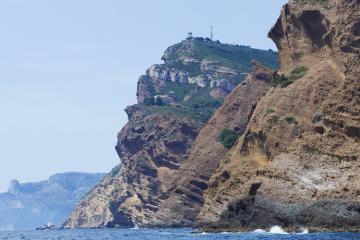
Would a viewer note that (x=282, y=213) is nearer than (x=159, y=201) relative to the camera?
Yes

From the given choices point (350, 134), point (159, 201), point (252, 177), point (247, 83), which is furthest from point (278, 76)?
point (159, 201)

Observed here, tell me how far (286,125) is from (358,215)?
2891 cm

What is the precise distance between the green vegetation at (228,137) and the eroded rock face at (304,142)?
1413 inches

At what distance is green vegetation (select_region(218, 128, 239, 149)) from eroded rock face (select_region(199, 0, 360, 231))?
3589 centimetres

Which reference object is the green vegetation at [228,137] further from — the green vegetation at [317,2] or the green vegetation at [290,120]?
the green vegetation at [290,120]

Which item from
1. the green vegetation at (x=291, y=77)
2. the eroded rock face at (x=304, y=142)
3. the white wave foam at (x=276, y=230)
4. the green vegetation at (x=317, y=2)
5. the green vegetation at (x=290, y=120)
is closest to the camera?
the eroded rock face at (x=304, y=142)

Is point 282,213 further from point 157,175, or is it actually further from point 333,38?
point 157,175

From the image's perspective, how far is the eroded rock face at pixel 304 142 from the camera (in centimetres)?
10262

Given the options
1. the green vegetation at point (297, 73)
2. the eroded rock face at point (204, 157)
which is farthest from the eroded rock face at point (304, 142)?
the eroded rock face at point (204, 157)

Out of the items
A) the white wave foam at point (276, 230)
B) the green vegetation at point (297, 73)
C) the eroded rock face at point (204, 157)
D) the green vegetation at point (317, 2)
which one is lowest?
the white wave foam at point (276, 230)

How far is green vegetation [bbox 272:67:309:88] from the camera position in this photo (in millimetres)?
127938

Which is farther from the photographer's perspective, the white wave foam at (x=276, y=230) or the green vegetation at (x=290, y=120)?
the green vegetation at (x=290, y=120)

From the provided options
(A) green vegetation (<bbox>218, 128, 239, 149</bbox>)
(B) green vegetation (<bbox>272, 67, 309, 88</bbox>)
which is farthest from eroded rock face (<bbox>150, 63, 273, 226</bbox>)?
(B) green vegetation (<bbox>272, 67, 309, 88</bbox>)

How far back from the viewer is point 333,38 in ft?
403
